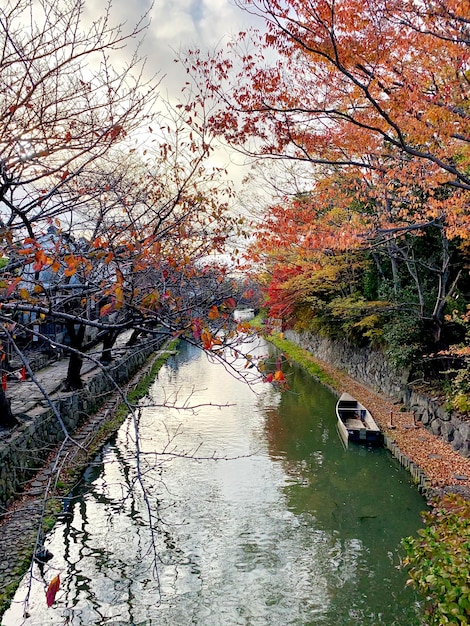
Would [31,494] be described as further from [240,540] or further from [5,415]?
[240,540]

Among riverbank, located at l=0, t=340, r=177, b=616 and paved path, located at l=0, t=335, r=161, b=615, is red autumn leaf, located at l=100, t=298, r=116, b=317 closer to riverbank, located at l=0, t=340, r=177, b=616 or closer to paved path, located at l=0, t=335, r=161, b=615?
paved path, located at l=0, t=335, r=161, b=615

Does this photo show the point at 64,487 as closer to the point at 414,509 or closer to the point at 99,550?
the point at 99,550

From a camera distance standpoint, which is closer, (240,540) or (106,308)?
(106,308)

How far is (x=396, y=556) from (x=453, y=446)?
4.00 metres

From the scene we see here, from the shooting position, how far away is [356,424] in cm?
1209

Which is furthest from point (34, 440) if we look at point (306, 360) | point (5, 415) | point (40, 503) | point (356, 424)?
point (306, 360)

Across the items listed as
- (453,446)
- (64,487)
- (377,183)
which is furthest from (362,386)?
(64,487)

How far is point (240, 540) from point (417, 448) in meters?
5.01

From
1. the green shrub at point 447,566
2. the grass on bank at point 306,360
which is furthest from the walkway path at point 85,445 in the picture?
the green shrub at point 447,566

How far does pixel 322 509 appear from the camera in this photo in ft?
27.4

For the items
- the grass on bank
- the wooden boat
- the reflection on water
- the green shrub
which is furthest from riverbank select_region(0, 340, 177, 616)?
the grass on bank

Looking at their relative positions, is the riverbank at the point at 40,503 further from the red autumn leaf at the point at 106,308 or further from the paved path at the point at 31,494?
the red autumn leaf at the point at 106,308

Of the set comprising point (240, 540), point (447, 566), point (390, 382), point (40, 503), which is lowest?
point (240, 540)

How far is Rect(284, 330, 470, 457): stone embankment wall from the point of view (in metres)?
10.2
